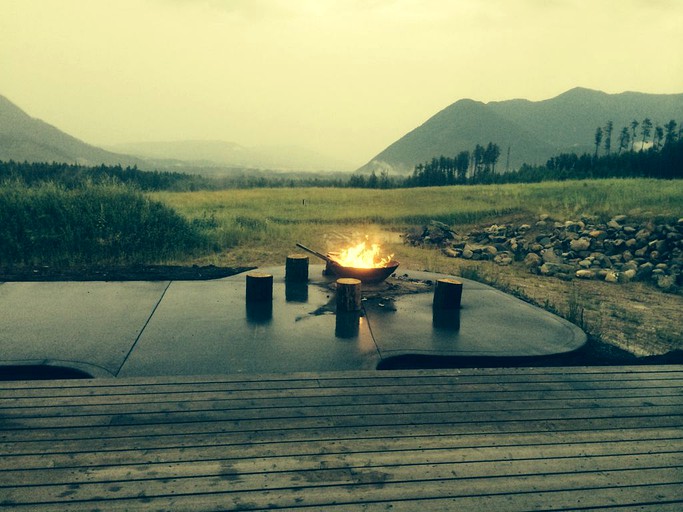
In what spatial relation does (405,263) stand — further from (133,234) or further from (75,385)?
(75,385)

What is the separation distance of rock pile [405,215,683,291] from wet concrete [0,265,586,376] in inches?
298

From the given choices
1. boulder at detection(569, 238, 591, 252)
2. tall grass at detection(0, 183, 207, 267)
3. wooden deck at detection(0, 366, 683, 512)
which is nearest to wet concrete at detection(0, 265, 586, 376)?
wooden deck at detection(0, 366, 683, 512)

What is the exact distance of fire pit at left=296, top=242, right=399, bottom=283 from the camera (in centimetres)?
691

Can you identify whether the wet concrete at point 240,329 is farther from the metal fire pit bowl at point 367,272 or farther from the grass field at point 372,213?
the grass field at point 372,213

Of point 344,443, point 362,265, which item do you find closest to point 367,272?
point 362,265

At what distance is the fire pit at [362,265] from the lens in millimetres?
6914

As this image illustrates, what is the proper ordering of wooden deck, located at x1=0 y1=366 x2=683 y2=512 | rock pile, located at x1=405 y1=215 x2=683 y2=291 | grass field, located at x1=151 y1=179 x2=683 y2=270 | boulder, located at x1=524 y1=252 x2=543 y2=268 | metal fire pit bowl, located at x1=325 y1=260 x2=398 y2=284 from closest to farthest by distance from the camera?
wooden deck, located at x1=0 y1=366 x2=683 y2=512 < metal fire pit bowl, located at x1=325 y1=260 x2=398 y2=284 < rock pile, located at x1=405 y1=215 x2=683 y2=291 < boulder, located at x1=524 y1=252 x2=543 y2=268 < grass field, located at x1=151 y1=179 x2=683 y2=270

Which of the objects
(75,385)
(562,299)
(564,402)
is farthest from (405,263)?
(75,385)

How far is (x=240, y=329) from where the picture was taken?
17.3ft

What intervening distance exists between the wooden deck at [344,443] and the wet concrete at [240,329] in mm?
526

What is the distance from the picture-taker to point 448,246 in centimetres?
1708

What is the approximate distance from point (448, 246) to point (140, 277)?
11.7 meters

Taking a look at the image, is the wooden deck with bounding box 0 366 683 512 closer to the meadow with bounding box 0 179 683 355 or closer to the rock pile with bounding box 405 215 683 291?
the meadow with bounding box 0 179 683 355

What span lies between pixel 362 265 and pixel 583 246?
10.7 metres
